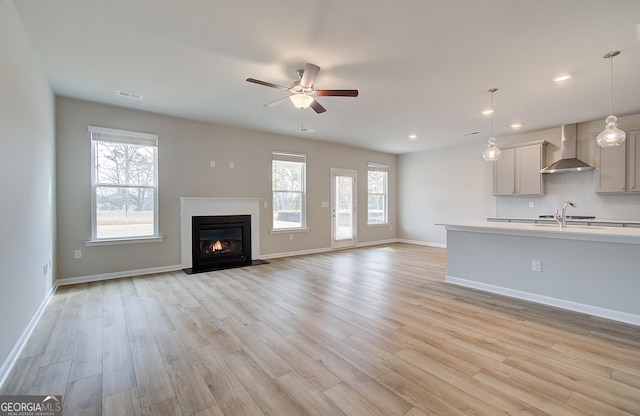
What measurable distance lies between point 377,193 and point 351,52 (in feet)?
19.7

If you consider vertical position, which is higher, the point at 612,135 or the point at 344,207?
the point at 612,135

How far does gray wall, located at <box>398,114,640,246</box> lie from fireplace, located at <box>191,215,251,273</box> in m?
5.17

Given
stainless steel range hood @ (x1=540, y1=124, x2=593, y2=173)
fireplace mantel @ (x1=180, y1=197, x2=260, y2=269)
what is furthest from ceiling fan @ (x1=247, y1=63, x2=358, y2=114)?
stainless steel range hood @ (x1=540, y1=124, x2=593, y2=173)

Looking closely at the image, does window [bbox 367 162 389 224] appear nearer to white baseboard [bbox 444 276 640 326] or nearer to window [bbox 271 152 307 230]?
window [bbox 271 152 307 230]

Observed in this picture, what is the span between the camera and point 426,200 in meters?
8.28

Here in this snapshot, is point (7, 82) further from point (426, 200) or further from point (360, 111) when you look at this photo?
point (426, 200)

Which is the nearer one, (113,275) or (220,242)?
(113,275)

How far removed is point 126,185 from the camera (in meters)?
4.71

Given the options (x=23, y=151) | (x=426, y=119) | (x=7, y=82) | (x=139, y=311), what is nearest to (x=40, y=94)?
(x=23, y=151)

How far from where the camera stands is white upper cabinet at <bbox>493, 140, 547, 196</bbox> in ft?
19.0

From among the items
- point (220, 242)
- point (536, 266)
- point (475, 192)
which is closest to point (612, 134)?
point (536, 266)

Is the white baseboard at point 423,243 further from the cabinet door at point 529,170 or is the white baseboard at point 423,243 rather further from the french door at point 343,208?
the cabinet door at point 529,170

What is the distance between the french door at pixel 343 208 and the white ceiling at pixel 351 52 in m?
2.91

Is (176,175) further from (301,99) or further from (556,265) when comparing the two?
(556,265)
